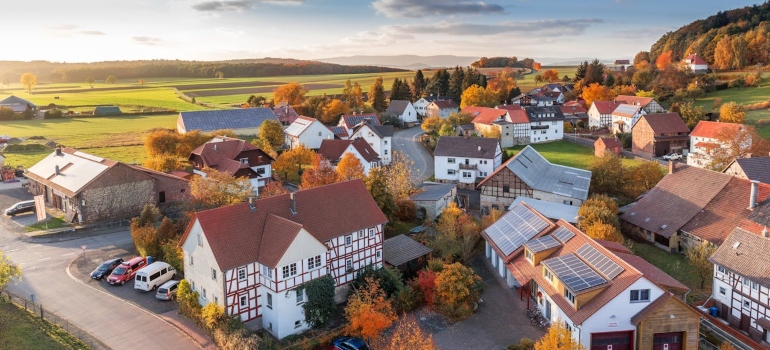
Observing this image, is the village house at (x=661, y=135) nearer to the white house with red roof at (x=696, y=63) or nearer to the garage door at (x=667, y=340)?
the garage door at (x=667, y=340)

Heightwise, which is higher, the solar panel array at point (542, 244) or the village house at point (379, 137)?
the village house at point (379, 137)

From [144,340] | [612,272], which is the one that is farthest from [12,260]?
[612,272]

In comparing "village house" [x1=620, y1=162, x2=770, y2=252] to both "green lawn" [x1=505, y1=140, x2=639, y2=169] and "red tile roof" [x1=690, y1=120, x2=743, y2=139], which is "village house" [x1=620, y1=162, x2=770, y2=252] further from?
"red tile roof" [x1=690, y1=120, x2=743, y2=139]

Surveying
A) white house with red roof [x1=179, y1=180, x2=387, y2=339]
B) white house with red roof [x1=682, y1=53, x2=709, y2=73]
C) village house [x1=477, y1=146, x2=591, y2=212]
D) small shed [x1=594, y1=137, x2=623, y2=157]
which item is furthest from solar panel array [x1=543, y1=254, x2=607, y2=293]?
white house with red roof [x1=682, y1=53, x2=709, y2=73]

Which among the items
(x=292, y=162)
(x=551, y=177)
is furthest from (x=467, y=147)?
(x=292, y=162)

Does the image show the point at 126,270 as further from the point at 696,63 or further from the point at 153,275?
the point at 696,63

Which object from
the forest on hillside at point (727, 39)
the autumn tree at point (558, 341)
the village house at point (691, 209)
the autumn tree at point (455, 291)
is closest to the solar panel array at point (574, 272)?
the autumn tree at point (558, 341)
